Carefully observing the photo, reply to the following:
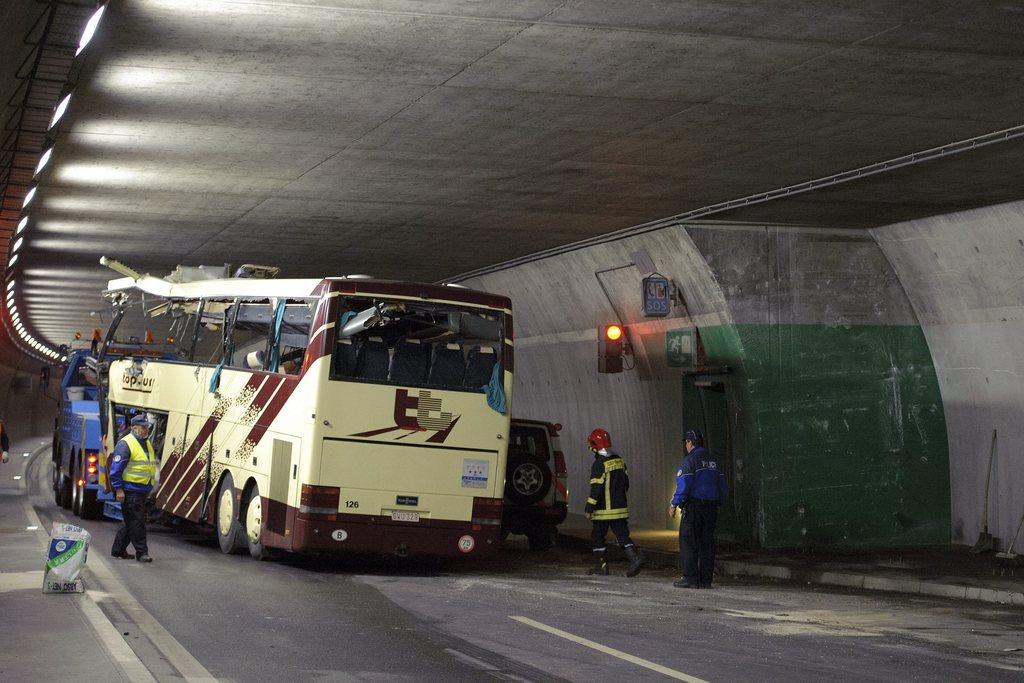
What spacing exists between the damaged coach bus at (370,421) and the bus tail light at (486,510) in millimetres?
18

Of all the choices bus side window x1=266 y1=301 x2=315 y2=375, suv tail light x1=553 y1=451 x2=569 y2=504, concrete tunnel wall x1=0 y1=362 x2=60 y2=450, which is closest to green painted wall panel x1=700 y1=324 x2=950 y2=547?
suv tail light x1=553 y1=451 x2=569 y2=504

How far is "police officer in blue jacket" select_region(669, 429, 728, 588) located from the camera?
53.9ft

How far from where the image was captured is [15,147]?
15891mm

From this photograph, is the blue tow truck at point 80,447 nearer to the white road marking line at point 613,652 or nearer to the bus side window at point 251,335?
the bus side window at point 251,335

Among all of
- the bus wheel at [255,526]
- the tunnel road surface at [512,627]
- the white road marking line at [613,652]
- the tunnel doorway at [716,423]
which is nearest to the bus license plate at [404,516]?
→ the tunnel road surface at [512,627]

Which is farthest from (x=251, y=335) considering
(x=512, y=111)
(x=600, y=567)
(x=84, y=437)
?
(x=84, y=437)

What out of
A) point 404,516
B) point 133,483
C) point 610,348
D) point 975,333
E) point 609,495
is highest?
point 975,333

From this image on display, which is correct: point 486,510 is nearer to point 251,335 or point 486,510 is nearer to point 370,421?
point 370,421

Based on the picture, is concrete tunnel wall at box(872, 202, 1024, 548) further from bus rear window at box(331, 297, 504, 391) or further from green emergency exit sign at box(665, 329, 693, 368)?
bus rear window at box(331, 297, 504, 391)

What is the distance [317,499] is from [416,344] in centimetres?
224

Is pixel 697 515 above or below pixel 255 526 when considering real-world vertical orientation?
above

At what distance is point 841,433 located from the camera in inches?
839

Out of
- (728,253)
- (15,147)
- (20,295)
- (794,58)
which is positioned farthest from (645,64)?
(20,295)

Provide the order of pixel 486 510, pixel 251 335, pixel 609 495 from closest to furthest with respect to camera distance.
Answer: pixel 486 510 < pixel 609 495 < pixel 251 335
